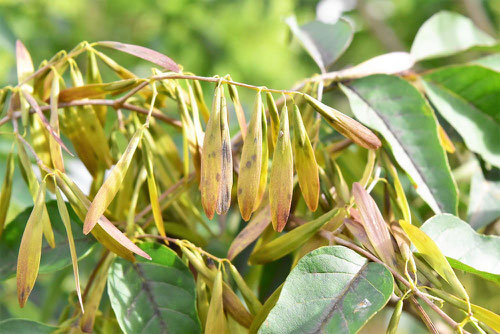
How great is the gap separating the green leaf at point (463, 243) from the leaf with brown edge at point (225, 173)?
11 cm

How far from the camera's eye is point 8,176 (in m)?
0.34

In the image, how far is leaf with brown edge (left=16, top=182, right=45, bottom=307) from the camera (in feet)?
0.89

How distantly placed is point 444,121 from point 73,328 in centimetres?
33

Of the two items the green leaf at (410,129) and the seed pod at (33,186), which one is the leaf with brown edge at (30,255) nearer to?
the seed pod at (33,186)

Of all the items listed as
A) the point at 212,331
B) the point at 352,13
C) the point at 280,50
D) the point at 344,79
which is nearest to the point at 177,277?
the point at 212,331

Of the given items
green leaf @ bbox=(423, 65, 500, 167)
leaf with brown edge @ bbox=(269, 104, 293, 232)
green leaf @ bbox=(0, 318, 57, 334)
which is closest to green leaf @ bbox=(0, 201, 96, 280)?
green leaf @ bbox=(0, 318, 57, 334)

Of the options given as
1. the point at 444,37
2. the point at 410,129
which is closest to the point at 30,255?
the point at 410,129

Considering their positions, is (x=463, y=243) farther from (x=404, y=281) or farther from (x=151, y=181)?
(x=151, y=181)

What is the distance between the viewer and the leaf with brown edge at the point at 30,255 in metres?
0.27

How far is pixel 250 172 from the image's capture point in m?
0.27

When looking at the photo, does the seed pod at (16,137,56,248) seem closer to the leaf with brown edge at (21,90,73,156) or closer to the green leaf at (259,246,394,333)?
the leaf with brown edge at (21,90,73,156)

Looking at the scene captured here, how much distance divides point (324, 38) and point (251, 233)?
26 centimetres

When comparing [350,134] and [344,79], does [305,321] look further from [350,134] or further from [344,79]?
[344,79]

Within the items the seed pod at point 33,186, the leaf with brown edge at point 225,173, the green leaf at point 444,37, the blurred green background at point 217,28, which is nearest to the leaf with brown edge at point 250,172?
the leaf with brown edge at point 225,173
